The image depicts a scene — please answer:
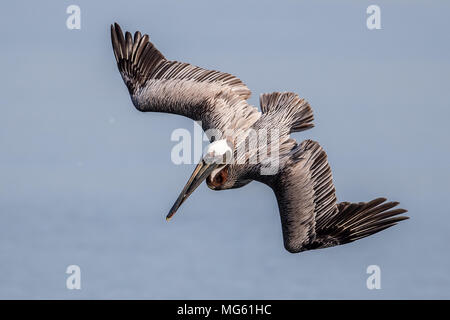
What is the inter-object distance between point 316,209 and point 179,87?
9.79 ft

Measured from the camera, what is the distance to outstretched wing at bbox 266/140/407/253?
16.6 m

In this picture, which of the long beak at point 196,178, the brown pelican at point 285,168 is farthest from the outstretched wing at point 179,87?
the long beak at point 196,178

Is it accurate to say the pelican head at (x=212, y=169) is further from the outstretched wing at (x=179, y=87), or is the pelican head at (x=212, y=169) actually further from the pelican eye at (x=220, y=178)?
the outstretched wing at (x=179, y=87)

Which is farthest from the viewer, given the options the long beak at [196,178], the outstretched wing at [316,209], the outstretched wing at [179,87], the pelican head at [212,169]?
the outstretched wing at [179,87]

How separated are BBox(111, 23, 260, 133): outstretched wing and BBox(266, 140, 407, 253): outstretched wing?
107 cm

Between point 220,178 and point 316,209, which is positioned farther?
point 220,178

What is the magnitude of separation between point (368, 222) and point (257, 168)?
177 centimetres

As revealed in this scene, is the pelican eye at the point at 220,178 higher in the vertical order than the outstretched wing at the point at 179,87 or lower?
lower

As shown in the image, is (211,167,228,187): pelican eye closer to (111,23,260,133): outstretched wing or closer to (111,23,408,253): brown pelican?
(111,23,408,253): brown pelican

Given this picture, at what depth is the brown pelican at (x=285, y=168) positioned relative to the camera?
16594 mm

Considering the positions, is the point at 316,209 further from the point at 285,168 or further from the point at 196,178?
the point at 196,178

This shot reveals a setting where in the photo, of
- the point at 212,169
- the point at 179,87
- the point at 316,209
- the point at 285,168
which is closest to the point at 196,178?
the point at 212,169

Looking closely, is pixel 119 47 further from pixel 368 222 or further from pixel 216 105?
pixel 368 222

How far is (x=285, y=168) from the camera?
54.3 ft
